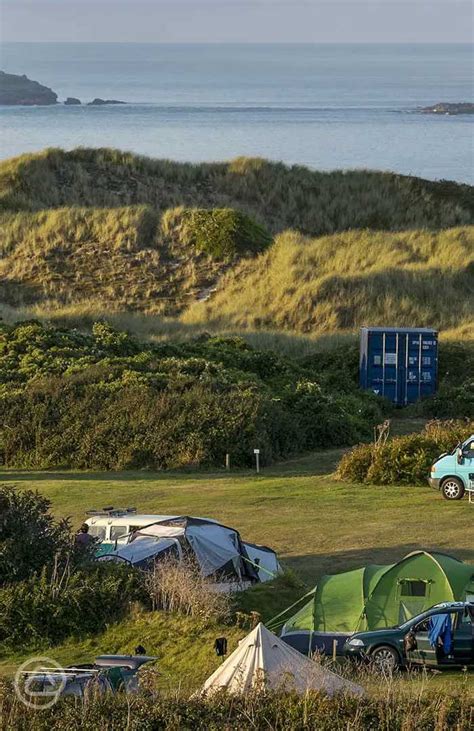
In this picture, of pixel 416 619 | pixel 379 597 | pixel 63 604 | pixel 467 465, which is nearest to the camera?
pixel 416 619

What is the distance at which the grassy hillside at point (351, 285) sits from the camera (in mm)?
50938

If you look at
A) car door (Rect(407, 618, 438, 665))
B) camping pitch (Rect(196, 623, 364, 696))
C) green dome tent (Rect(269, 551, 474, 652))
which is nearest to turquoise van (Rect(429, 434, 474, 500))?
green dome tent (Rect(269, 551, 474, 652))

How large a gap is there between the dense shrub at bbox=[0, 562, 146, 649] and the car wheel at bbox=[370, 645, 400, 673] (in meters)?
4.22

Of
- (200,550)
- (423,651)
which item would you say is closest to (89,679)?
(423,651)

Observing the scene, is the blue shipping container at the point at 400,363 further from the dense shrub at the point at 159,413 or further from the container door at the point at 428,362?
the dense shrub at the point at 159,413

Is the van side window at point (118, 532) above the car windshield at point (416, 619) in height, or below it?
below

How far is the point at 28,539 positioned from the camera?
2289 cm

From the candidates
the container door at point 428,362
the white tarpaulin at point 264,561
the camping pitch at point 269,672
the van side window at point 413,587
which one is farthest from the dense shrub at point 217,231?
the camping pitch at point 269,672

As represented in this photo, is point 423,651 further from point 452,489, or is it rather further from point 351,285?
point 351,285

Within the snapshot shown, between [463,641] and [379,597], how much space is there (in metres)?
2.02

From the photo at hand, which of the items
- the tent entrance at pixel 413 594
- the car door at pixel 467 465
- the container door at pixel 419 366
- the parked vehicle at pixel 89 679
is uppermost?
the container door at pixel 419 366

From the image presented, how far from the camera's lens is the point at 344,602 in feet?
67.1

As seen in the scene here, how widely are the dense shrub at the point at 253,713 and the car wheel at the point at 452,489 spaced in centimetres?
1329

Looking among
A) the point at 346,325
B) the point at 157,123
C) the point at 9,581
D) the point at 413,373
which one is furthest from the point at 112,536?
the point at 157,123
